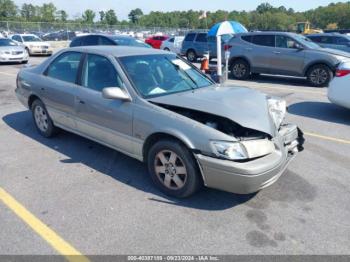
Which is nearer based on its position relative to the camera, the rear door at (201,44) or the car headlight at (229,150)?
the car headlight at (229,150)

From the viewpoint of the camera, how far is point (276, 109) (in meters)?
4.07

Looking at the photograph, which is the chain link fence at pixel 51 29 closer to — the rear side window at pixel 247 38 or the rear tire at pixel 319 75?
the rear side window at pixel 247 38

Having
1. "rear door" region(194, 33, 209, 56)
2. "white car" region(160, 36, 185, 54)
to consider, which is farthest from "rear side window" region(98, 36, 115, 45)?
"white car" region(160, 36, 185, 54)

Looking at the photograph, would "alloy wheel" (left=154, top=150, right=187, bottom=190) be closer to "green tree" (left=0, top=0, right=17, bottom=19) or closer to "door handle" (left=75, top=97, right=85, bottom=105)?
"door handle" (left=75, top=97, right=85, bottom=105)

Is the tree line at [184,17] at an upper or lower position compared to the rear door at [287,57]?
upper

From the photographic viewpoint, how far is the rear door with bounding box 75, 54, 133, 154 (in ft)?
13.1

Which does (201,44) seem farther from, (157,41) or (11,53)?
(11,53)

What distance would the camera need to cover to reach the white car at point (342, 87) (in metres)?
6.64

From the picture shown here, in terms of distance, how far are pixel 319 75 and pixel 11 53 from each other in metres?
14.3

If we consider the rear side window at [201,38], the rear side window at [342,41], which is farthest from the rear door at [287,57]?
the rear side window at [201,38]

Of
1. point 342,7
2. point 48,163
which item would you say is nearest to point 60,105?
point 48,163

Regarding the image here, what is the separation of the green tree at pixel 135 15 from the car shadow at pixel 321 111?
11666cm

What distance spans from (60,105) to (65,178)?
1.30 metres

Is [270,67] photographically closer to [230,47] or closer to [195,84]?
[230,47]
